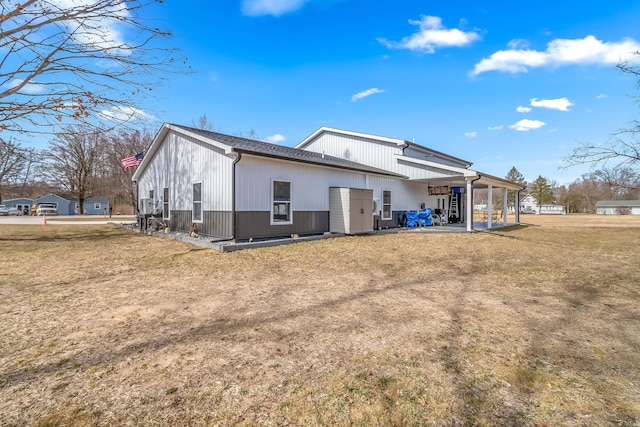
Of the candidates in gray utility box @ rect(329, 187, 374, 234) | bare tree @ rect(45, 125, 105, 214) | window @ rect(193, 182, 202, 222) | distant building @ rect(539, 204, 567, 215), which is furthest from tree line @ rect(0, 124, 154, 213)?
distant building @ rect(539, 204, 567, 215)

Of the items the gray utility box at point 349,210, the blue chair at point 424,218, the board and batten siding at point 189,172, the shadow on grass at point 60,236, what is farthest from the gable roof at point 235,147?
the shadow on grass at point 60,236

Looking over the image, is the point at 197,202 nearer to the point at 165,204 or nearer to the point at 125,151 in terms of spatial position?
the point at 165,204

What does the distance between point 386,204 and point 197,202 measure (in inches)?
364

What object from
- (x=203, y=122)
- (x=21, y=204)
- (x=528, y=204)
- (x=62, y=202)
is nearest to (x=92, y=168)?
(x=62, y=202)

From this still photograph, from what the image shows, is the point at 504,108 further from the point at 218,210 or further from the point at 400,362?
the point at 400,362

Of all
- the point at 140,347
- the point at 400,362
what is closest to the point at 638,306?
the point at 400,362

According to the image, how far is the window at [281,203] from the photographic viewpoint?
1077 cm

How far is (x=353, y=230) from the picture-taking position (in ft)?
40.7

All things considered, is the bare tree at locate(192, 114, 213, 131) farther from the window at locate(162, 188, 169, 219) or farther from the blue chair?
the blue chair

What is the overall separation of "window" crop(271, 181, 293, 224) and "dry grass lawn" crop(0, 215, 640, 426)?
4.32 m

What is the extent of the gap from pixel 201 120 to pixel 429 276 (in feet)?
119

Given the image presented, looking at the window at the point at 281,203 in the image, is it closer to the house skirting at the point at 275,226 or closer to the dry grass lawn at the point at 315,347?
the house skirting at the point at 275,226

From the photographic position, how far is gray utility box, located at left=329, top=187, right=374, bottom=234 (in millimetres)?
12266

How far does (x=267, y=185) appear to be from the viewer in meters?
10.5
